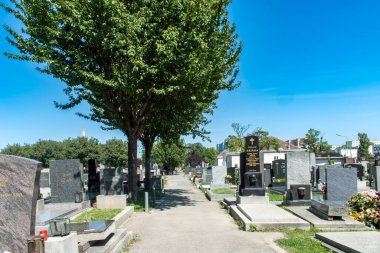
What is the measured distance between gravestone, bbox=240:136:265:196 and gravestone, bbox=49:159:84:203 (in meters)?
7.29

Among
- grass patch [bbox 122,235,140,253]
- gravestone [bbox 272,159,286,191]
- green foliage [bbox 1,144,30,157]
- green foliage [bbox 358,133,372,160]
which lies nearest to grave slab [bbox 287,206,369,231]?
grass patch [bbox 122,235,140,253]

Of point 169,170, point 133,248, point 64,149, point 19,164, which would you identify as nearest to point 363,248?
point 133,248

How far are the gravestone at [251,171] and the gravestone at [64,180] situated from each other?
7.29m

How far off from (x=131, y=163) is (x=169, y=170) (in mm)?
60153

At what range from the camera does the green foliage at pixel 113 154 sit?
223 feet

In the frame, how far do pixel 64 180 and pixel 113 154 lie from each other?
2070 inches

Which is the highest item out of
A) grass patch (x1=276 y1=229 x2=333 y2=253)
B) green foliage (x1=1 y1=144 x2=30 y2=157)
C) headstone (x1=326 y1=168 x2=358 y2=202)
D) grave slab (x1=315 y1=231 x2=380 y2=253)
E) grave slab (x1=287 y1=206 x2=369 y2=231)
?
green foliage (x1=1 y1=144 x2=30 y2=157)

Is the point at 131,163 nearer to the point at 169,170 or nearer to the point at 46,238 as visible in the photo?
the point at 46,238

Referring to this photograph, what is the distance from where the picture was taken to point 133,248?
8.47 meters

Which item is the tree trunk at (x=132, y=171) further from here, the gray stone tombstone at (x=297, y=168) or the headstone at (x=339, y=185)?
the headstone at (x=339, y=185)

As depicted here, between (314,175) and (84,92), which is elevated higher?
(84,92)

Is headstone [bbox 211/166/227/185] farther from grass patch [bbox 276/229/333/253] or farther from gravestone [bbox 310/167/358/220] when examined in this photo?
grass patch [bbox 276/229/333/253]

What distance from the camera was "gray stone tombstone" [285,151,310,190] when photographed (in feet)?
58.2

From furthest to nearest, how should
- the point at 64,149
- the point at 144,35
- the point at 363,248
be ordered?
the point at 64,149 < the point at 144,35 < the point at 363,248
